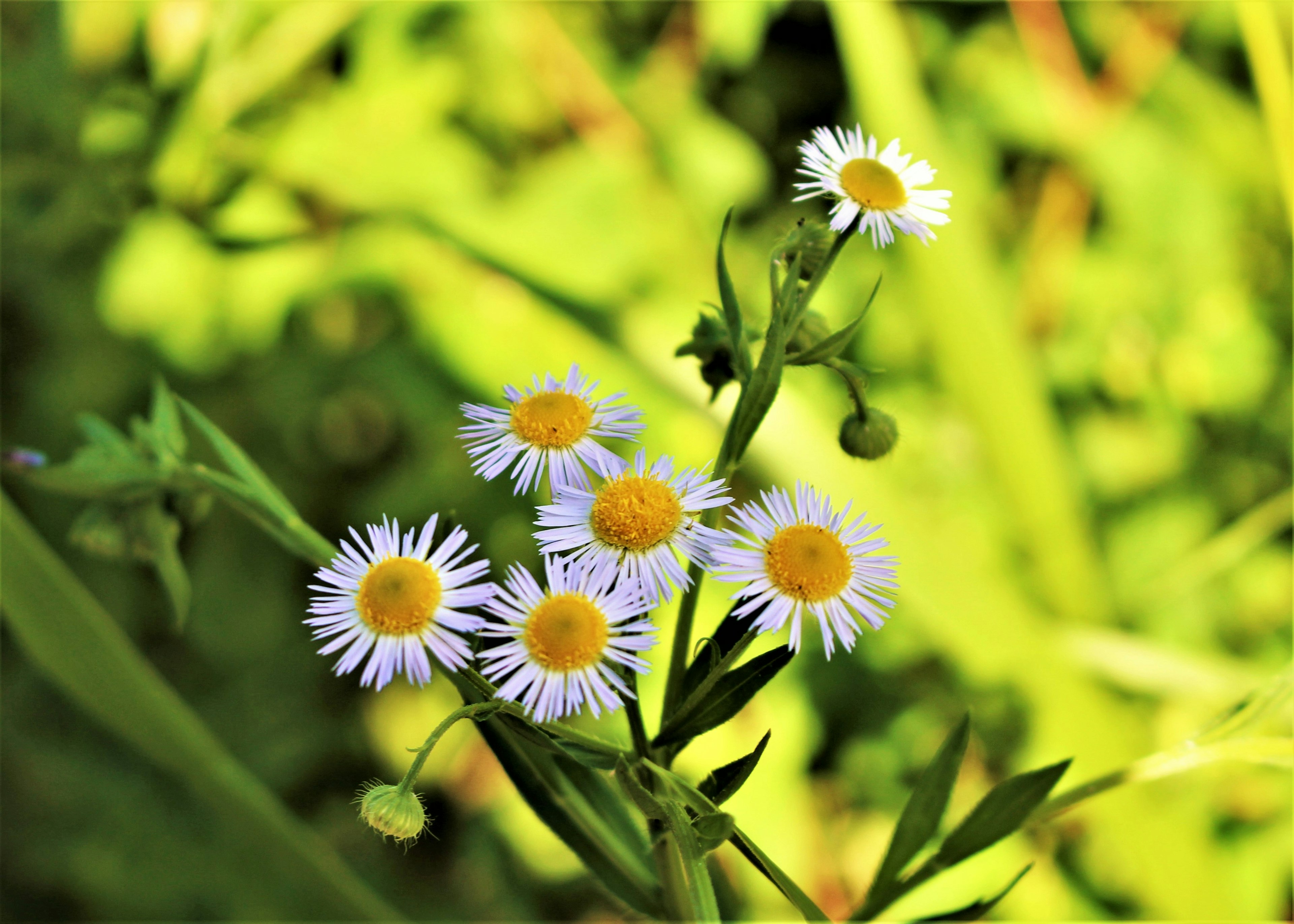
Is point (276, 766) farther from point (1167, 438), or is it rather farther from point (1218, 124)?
point (1218, 124)

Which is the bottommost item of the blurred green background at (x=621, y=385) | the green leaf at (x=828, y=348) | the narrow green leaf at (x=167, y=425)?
the green leaf at (x=828, y=348)

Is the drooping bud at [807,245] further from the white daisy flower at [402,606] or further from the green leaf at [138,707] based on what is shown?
the green leaf at [138,707]

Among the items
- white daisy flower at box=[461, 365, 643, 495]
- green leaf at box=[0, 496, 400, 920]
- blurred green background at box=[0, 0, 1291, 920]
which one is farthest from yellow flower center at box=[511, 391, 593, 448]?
blurred green background at box=[0, 0, 1291, 920]

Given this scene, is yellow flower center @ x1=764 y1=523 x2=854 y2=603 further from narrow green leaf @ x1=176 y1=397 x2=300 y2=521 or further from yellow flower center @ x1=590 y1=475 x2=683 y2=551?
narrow green leaf @ x1=176 y1=397 x2=300 y2=521

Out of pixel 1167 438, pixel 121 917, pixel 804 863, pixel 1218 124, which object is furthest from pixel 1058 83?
pixel 121 917

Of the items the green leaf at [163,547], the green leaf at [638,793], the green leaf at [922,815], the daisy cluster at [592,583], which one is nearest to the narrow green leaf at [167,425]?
the green leaf at [163,547]

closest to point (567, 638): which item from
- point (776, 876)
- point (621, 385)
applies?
point (776, 876)

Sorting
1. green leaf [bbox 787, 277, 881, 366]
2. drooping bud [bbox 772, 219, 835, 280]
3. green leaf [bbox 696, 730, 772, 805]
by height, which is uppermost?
drooping bud [bbox 772, 219, 835, 280]
